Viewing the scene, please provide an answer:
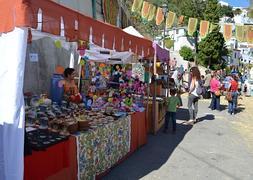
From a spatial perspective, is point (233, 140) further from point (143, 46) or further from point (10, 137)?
point (10, 137)

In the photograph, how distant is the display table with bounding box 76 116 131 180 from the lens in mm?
5373

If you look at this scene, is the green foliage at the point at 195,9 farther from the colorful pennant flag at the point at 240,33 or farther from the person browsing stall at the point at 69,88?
the person browsing stall at the point at 69,88

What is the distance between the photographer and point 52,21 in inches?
163

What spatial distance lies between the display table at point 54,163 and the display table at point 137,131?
2869 millimetres

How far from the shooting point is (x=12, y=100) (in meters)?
3.84

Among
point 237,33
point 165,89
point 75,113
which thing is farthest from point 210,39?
point 75,113

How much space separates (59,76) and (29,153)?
20.8ft

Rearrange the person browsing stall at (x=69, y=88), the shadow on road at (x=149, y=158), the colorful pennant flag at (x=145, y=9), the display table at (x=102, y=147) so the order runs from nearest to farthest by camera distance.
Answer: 1. the display table at (x=102, y=147)
2. the shadow on road at (x=149, y=158)
3. the person browsing stall at (x=69, y=88)
4. the colorful pennant flag at (x=145, y=9)

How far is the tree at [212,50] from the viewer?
4788 cm

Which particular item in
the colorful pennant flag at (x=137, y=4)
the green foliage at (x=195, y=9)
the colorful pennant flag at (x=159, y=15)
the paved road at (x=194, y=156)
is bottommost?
the paved road at (x=194, y=156)

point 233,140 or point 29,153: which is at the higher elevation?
point 29,153

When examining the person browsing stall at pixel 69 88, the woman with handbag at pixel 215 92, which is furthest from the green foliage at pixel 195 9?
the person browsing stall at pixel 69 88

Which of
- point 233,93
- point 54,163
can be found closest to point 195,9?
point 233,93

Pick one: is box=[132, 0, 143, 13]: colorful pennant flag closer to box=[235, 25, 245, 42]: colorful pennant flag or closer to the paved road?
box=[235, 25, 245, 42]: colorful pennant flag
